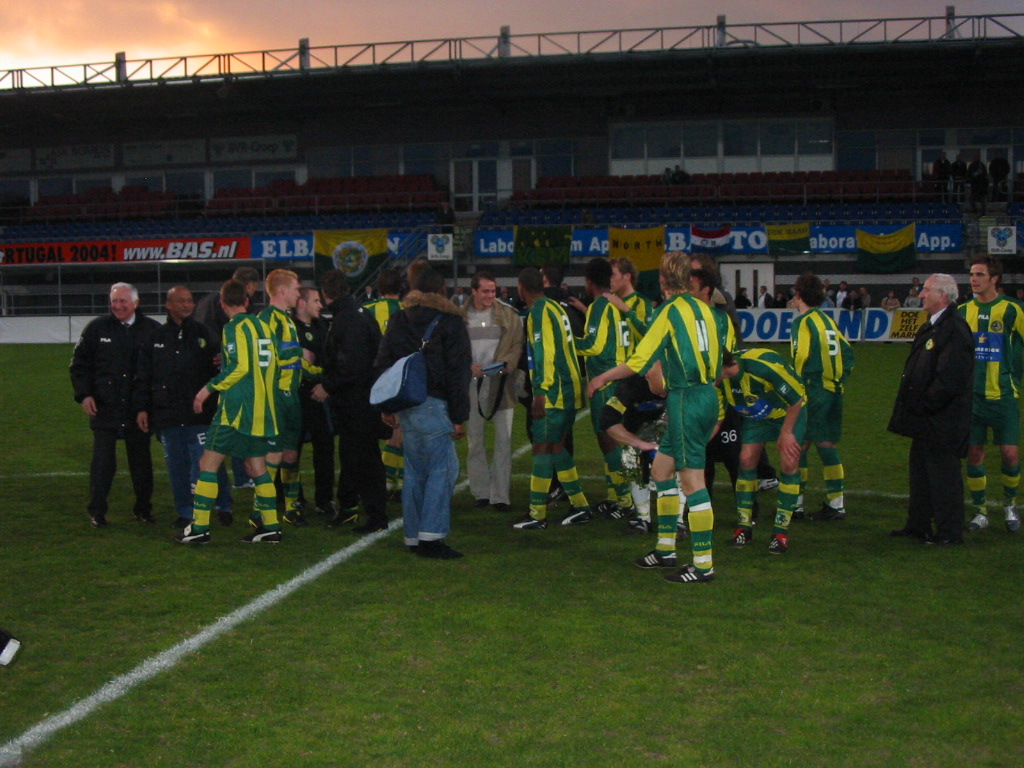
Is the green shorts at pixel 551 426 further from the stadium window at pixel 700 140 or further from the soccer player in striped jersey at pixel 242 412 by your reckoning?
the stadium window at pixel 700 140

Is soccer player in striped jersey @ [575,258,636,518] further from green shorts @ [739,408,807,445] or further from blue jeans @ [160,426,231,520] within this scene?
blue jeans @ [160,426,231,520]

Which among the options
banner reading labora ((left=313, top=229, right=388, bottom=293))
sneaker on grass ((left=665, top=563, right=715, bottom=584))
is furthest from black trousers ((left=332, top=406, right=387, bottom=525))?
banner reading labora ((left=313, top=229, right=388, bottom=293))

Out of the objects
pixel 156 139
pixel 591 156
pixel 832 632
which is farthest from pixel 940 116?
pixel 832 632

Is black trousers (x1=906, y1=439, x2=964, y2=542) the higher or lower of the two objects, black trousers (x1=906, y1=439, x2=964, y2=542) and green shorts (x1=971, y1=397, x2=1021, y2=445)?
the lower

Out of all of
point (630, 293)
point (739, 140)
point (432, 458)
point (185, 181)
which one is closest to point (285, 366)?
point (432, 458)

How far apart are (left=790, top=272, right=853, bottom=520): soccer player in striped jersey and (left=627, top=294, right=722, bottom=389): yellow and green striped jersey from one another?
1.62 m

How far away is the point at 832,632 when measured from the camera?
5.55 m

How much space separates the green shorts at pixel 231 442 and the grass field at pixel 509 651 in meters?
0.69

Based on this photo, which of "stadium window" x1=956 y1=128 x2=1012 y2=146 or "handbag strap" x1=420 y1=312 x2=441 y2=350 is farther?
"stadium window" x1=956 y1=128 x2=1012 y2=146

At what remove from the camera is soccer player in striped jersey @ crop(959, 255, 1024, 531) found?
810 centimetres

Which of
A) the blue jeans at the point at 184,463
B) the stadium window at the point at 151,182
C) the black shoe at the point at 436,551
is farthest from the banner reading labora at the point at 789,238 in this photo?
the black shoe at the point at 436,551

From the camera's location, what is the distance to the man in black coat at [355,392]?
808 centimetres

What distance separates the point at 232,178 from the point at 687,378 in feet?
126

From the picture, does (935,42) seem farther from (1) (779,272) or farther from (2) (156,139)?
(2) (156,139)
